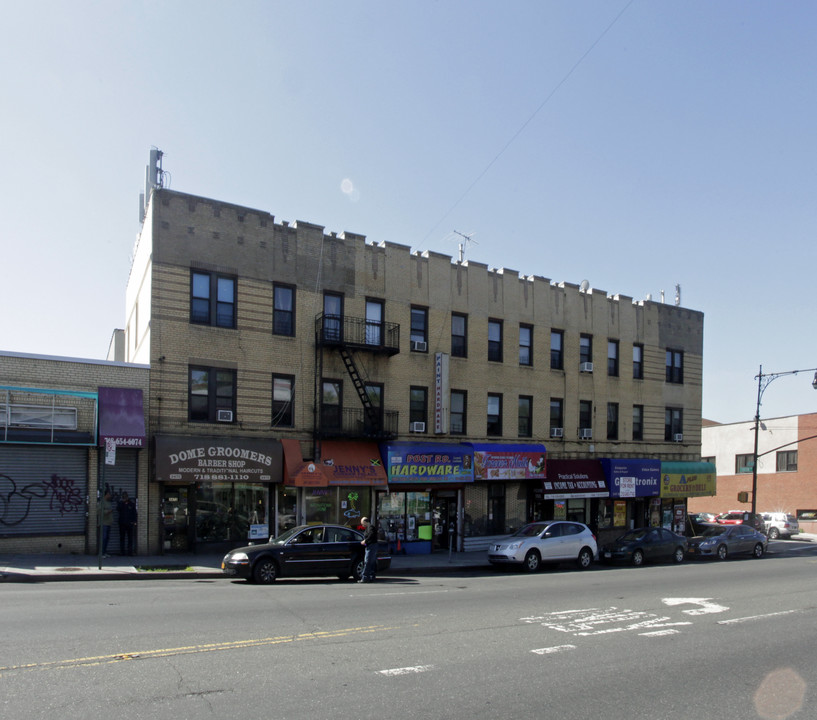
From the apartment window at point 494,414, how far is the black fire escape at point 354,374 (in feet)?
14.3

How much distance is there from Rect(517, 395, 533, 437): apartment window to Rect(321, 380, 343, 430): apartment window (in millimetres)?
7975

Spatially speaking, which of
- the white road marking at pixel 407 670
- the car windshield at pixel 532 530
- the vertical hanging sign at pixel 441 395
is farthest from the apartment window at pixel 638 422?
the white road marking at pixel 407 670

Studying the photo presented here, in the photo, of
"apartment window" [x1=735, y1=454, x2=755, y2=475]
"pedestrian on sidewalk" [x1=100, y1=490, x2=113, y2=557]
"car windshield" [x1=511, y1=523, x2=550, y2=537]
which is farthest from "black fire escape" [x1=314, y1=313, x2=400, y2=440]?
"apartment window" [x1=735, y1=454, x2=755, y2=475]

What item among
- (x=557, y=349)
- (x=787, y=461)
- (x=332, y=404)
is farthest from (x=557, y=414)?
(x=787, y=461)

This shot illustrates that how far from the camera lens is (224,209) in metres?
23.2

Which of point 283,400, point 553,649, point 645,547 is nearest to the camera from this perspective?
point 553,649

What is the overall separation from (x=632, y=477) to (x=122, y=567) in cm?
2111

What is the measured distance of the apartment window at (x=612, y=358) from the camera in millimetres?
32938

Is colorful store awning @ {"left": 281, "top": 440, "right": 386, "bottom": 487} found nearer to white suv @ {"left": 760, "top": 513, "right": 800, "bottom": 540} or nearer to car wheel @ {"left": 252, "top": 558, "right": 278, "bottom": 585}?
car wheel @ {"left": 252, "top": 558, "right": 278, "bottom": 585}

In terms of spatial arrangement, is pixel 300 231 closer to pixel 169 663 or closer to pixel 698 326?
pixel 169 663

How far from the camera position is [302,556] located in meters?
17.8

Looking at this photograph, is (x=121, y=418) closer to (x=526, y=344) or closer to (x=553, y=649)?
(x=553, y=649)

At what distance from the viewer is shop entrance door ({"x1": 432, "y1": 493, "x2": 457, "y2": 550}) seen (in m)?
27.3

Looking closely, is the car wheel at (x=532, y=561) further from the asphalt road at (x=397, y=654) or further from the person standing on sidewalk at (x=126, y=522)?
the person standing on sidewalk at (x=126, y=522)
